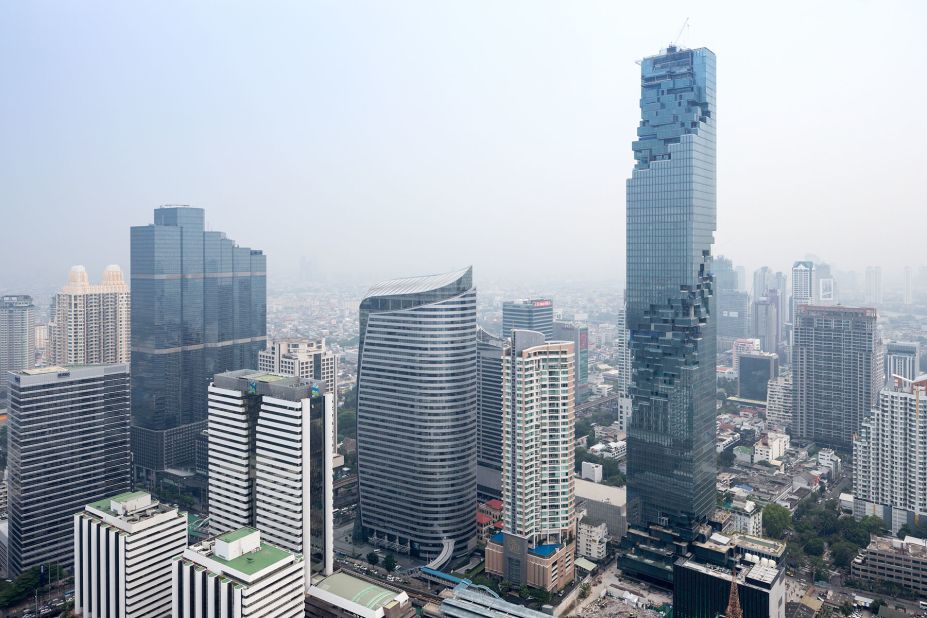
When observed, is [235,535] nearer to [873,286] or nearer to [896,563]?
[896,563]

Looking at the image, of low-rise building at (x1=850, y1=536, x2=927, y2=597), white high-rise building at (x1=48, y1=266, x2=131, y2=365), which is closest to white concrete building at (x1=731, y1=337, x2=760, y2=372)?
low-rise building at (x1=850, y1=536, x2=927, y2=597)

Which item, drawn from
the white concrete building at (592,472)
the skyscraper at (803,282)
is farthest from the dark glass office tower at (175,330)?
the skyscraper at (803,282)

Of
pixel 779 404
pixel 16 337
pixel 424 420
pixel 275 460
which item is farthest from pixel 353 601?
pixel 779 404

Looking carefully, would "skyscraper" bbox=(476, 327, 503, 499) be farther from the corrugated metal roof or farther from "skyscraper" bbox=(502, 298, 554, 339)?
"skyscraper" bbox=(502, 298, 554, 339)

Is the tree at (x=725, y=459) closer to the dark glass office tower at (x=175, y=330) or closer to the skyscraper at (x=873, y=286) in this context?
the skyscraper at (x=873, y=286)

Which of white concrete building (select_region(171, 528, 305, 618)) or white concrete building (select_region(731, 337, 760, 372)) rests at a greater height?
white concrete building (select_region(731, 337, 760, 372))

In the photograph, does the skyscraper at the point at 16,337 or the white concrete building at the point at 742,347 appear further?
the white concrete building at the point at 742,347

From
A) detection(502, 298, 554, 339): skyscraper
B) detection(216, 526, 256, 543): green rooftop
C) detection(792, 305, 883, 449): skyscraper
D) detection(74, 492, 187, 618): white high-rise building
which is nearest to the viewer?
detection(216, 526, 256, 543): green rooftop
